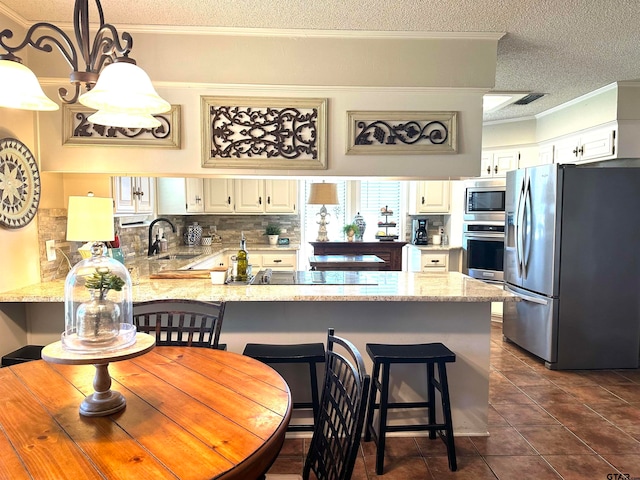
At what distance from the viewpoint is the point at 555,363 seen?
365cm

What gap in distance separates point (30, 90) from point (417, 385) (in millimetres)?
2394

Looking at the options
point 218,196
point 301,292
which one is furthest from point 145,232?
point 301,292

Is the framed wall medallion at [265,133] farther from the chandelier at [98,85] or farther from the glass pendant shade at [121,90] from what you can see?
the glass pendant shade at [121,90]

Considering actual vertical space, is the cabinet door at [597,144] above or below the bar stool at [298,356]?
above

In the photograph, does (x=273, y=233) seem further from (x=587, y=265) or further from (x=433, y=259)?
(x=587, y=265)

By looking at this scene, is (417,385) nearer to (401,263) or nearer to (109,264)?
(109,264)

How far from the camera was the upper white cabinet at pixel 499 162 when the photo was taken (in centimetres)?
499

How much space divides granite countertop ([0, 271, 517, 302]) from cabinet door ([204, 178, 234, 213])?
2682 mm

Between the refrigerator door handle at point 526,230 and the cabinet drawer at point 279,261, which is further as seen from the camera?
the cabinet drawer at point 279,261

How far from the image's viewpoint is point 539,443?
2514mm

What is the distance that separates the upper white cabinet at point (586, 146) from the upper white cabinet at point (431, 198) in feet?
4.42

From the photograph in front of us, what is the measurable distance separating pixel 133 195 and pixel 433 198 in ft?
11.9

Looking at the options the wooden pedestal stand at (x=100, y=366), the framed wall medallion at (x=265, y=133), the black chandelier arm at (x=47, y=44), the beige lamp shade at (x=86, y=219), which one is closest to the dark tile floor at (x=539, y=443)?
the wooden pedestal stand at (x=100, y=366)

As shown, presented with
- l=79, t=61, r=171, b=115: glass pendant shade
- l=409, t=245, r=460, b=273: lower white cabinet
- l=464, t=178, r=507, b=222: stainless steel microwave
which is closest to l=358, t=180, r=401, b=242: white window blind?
l=409, t=245, r=460, b=273: lower white cabinet
